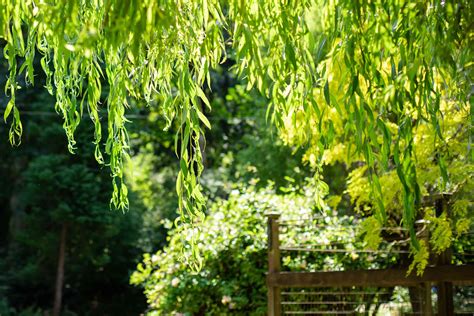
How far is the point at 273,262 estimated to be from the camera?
7055mm

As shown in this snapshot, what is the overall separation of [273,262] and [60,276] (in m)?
8.73

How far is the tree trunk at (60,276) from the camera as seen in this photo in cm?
1472

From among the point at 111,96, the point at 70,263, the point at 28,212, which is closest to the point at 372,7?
the point at 111,96

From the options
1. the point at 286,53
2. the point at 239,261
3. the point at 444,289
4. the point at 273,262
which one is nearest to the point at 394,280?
the point at 444,289

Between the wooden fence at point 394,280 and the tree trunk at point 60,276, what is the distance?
8673 millimetres

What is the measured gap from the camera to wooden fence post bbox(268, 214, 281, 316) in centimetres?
685

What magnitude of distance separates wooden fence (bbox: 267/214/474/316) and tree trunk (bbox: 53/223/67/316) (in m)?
8.67

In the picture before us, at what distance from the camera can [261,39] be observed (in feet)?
11.3

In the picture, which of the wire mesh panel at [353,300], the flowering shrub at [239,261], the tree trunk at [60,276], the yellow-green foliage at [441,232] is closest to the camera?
the yellow-green foliage at [441,232]

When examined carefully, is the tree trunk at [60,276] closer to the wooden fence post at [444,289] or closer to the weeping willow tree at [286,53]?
the wooden fence post at [444,289]

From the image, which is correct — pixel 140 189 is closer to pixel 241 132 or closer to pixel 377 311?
pixel 241 132

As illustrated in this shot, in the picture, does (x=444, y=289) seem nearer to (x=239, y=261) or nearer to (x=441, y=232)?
(x=441, y=232)

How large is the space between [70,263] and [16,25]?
1271cm

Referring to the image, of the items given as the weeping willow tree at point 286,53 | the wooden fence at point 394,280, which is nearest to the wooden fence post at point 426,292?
the wooden fence at point 394,280
